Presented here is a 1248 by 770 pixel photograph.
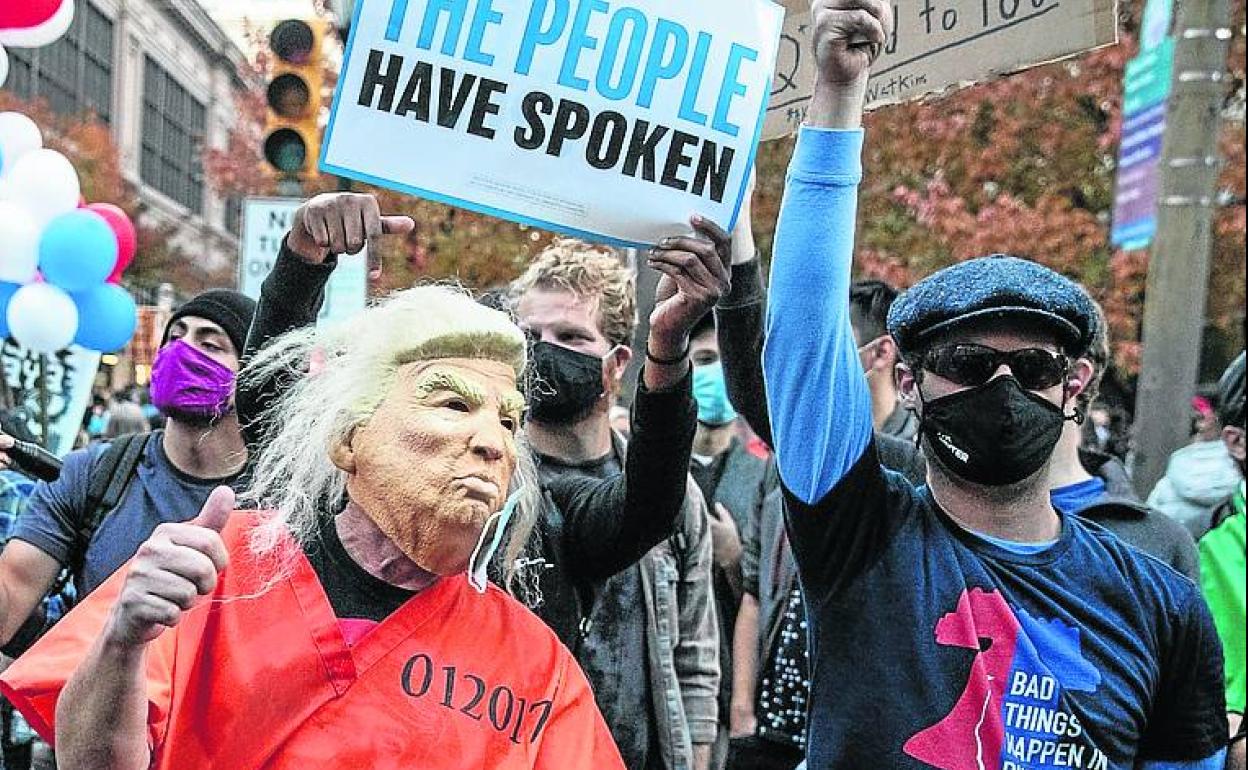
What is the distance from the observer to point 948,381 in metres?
2.44

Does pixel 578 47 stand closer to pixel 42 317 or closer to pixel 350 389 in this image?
pixel 350 389

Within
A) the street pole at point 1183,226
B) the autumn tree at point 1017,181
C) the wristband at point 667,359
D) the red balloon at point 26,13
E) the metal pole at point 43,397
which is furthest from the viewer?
the autumn tree at point 1017,181

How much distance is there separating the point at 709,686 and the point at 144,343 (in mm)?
12839

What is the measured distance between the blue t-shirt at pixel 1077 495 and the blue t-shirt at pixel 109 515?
6.64 feet

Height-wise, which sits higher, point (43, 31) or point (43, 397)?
point (43, 31)

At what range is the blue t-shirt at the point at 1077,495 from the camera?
3.27 m

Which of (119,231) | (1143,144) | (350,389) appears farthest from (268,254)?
(350,389)

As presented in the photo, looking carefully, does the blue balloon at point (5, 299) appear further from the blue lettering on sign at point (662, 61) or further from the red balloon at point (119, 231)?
the blue lettering on sign at point (662, 61)

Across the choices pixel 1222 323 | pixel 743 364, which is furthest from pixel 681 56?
pixel 1222 323

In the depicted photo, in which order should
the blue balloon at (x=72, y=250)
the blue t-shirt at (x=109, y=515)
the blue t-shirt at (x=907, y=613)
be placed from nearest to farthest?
the blue t-shirt at (x=907, y=613) < the blue t-shirt at (x=109, y=515) < the blue balloon at (x=72, y=250)

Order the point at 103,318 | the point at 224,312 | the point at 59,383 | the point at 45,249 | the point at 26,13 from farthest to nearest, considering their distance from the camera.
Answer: the point at 59,383 → the point at 103,318 → the point at 45,249 → the point at 26,13 → the point at 224,312

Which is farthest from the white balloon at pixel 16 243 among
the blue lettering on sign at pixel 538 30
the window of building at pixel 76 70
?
the window of building at pixel 76 70

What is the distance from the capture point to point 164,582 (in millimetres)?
1842

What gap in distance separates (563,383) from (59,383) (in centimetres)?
381
